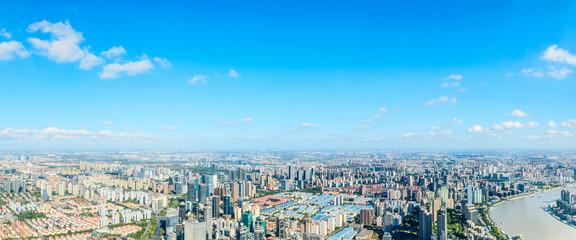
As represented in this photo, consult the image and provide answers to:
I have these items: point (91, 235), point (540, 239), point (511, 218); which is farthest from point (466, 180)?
point (91, 235)

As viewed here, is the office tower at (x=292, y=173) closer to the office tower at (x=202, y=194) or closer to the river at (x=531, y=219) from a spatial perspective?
the office tower at (x=202, y=194)

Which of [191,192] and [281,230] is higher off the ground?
[191,192]

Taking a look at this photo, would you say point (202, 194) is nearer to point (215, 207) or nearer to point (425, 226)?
point (215, 207)

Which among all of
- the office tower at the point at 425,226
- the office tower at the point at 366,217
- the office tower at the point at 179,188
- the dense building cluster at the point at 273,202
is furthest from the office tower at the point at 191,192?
the office tower at the point at 425,226

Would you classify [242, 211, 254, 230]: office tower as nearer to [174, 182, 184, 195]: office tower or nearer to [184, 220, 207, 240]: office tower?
[184, 220, 207, 240]: office tower

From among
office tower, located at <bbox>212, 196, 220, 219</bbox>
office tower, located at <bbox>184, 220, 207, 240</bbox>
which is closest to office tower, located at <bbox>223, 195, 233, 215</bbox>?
office tower, located at <bbox>212, 196, 220, 219</bbox>

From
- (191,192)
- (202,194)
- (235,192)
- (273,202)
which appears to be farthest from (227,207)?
(235,192)
